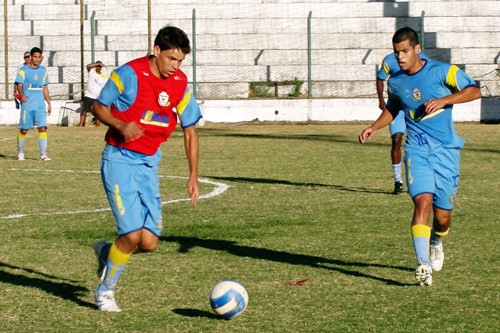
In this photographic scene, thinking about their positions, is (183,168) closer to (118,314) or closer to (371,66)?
(118,314)

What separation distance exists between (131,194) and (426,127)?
2.67 meters

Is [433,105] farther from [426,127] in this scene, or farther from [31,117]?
[31,117]

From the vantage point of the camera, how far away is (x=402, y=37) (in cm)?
846

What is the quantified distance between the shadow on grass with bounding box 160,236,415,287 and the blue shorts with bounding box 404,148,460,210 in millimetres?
768

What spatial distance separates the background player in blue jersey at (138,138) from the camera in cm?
734

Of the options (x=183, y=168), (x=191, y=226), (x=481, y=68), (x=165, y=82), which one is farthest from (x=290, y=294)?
(x=481, y=68)

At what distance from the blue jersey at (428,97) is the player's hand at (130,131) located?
262 cm

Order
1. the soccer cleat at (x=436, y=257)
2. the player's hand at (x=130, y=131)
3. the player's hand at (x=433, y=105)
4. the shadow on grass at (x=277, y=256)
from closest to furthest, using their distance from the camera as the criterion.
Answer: the player's hand at (x=130, y=131) < the player's hand at (x=433, y=105) < the soccer cleat at (x=436, y=257) < the shadow on grass at (x=277, y=256)

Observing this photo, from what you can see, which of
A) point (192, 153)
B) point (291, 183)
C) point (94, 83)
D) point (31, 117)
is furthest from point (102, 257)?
point (94, 83)

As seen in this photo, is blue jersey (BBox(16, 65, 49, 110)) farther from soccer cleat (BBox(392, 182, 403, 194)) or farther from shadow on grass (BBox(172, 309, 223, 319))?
shadow on grass (BBox(172, 309, 223, 319))

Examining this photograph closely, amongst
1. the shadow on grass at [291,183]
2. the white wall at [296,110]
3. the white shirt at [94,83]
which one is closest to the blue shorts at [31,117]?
the shadow on grass at [291,183]

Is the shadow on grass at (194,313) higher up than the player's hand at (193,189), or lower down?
lower down

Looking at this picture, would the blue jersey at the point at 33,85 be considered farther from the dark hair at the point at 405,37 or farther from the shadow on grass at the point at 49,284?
the dark hair at the point at 405,37

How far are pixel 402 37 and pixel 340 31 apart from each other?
2609 cm
